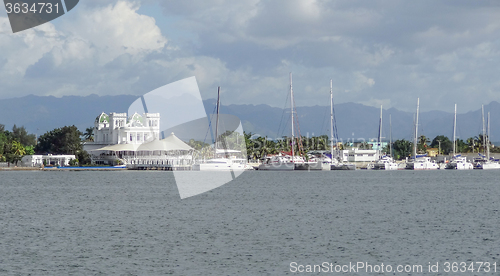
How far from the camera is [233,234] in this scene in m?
39.2

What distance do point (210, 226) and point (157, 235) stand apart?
532 cm

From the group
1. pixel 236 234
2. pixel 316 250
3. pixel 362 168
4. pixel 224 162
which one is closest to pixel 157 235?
pixel 236 234

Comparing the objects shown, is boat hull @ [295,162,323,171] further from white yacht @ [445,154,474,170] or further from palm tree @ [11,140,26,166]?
palm tree @ [11,140,26,166]

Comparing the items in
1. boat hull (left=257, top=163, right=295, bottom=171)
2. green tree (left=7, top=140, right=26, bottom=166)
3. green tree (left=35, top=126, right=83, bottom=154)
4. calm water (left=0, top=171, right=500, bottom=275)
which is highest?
green tree (left=35, top=126, right=83, bottom=154)

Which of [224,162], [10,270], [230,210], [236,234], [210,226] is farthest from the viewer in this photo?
[224,162]

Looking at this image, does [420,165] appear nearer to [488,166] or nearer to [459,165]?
[459,165]

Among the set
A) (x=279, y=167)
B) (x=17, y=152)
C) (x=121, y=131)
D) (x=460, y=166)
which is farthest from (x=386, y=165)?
(x=17, y=152)

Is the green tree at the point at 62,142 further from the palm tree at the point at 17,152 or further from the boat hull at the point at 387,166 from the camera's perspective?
the boat hull at the point at 387,166

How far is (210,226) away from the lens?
43.3 m

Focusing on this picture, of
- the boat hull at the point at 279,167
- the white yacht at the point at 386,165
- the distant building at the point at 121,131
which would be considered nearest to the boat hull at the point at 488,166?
the white yacht at the point at 386,165

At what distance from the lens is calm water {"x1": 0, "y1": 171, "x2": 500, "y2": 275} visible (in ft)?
99.1

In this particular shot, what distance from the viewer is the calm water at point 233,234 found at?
3022cm

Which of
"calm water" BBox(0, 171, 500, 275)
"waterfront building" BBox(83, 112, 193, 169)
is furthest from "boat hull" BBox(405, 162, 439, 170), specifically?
"calm water" BBox(0, 171, 500, 275)

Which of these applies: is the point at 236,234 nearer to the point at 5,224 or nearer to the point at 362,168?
the point at 5,224
